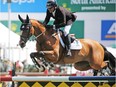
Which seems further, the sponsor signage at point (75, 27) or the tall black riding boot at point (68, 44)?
the sponsor signage at point (75, 27)

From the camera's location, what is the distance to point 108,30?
1692cm

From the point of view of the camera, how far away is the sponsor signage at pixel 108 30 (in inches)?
653

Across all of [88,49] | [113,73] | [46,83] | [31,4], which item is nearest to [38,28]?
[88,49]

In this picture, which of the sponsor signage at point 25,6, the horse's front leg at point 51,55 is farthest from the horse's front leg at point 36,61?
the sponsor signage at point 25,6

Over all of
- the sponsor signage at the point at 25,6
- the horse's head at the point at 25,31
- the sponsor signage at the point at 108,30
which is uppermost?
the horse's head at the point at 25,31

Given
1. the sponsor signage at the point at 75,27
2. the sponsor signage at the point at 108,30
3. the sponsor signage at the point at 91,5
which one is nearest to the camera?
the sponsor signage at the point at 75,27

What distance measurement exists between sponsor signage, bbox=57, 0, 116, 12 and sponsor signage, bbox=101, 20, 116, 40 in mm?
627

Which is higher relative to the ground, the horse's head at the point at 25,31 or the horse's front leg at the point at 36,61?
the horse's head at the point at 25,31

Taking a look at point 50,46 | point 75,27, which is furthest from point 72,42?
point 75,27

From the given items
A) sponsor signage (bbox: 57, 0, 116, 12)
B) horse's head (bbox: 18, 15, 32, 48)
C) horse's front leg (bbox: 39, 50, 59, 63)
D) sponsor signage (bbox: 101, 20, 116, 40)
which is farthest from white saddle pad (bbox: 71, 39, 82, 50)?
sponsor signage (bbox: 57, 0, 116, 12)

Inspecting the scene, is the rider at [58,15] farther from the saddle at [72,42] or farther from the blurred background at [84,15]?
the blurred background at [84,15]

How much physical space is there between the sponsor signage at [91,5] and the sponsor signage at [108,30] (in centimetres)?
63

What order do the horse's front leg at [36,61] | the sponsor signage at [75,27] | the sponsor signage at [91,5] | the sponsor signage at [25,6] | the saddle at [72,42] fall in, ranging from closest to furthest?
the horse's front leg at [36,61]
the saddle at [72,42]
the sponsor signage at [75,27]
the sponsor signage at [25,6]
the sponsor signage at [91,5]

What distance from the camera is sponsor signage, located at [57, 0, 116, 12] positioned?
16844 millimetres
